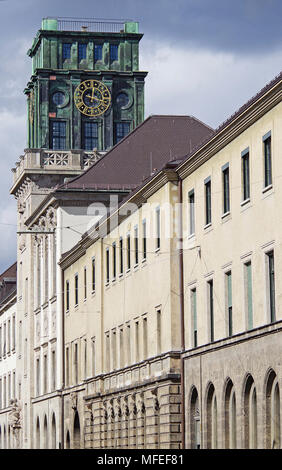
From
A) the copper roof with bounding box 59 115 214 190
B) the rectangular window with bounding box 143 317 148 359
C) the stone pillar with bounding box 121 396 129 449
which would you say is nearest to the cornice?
the rectangular window with bounding box 143 317 148 359

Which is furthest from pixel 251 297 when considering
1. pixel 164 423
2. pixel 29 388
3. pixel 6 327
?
pixel 6 327

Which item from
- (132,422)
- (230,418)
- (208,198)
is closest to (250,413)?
(230,418)

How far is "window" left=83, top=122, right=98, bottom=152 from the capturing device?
97375 millimetres

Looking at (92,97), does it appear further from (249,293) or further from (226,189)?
(249,293)

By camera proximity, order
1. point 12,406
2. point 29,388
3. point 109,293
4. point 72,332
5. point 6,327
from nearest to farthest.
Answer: point 109,293 → point 72,332 → point 29,388 → point 12,406 → point 6,327

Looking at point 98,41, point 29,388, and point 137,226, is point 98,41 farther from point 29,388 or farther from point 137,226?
point 137,226

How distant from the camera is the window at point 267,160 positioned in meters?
40.1

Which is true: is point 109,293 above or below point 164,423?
above

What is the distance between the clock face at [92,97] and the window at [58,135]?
200 cm

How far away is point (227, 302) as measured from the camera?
146 ft

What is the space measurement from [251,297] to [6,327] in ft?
245

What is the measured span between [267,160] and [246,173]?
237 centimetres

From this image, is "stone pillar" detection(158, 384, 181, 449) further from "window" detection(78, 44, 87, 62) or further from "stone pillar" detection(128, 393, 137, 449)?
"window" detection(78, 44, 87, 62)
